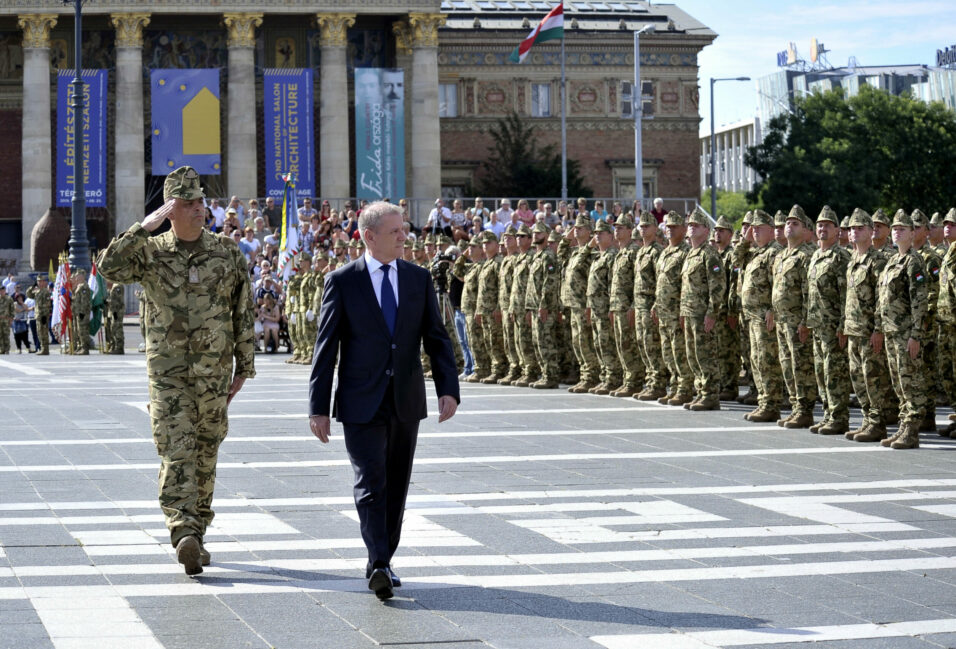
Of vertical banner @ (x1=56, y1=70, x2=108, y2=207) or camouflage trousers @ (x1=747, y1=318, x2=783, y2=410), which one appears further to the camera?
vertical banner @ (x1=56, y1=70, x2=108, y2=207)

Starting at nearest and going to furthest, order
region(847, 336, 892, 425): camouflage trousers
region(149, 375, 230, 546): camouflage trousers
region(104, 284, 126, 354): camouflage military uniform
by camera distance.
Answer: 1. region(149, 375, 230, 546): camouflage trousers
2. region(847, 336, 892, 425): camouflage trousers
3. region(104, 284, 126, 354): camouflage military uniform

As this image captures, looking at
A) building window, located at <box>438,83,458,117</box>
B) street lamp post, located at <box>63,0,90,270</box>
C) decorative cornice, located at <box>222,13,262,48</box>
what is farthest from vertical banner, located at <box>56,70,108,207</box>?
building window, located at <box>438,83,458,117</box>

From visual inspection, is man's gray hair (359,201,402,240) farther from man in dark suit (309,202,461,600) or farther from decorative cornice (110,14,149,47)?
decorative cornice (110,14,149,47)

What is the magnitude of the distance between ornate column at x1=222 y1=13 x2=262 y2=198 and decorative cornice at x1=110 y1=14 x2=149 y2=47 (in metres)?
3.12

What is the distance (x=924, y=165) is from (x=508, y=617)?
207ft

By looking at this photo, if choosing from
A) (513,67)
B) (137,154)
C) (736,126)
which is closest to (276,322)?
(137,154)

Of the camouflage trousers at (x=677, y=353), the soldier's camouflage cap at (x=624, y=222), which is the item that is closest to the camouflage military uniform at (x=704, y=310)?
the camouflage trousers at (x=677, y=353)

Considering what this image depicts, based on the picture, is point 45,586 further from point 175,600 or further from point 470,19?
point 470,19

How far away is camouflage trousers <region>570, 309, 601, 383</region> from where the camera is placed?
69.6ft

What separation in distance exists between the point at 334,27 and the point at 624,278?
141 ft

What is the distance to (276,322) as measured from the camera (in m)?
35.3

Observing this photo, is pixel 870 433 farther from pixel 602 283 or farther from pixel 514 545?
pixel 514 545

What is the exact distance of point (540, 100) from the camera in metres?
71.1

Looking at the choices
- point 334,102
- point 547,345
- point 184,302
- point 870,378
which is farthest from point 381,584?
point 334,102
